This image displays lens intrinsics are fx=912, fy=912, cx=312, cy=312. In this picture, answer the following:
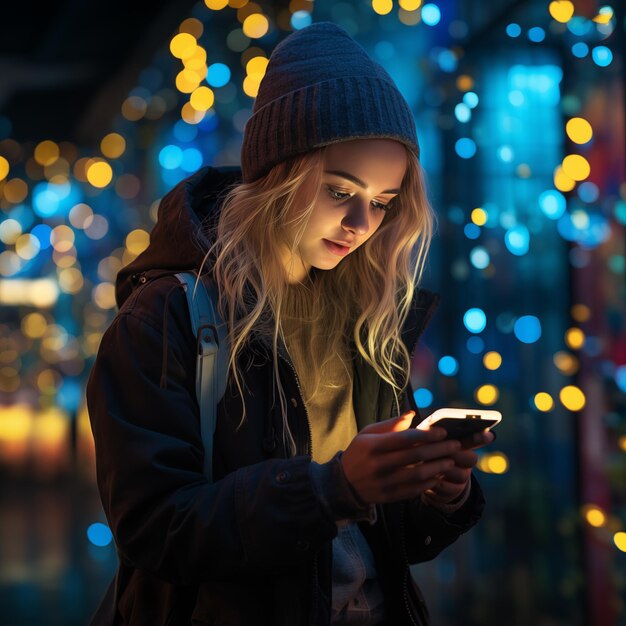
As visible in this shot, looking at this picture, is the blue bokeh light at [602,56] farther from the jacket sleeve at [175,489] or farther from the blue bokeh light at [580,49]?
the jacket sleeve at [175,489]

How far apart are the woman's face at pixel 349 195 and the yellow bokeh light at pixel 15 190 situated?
12240 millimetres

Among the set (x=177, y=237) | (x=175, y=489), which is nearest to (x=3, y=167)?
(x=177, y=237)

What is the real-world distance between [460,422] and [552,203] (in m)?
2.37

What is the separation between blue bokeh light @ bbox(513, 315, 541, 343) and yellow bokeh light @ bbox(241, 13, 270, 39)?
9.97ft

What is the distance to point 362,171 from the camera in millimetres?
1812

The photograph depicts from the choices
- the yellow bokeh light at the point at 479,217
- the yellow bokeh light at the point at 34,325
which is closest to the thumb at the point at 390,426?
the yellow bokeh light at the point at 479,217

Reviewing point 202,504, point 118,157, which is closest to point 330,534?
point 202,504

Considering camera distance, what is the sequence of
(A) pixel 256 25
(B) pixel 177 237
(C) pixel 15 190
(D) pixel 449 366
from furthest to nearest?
1. (C) pixel 15 190
2. (A) pixel 256 25
3. (D) pixel 449 366
4. (B) pixel 177 237

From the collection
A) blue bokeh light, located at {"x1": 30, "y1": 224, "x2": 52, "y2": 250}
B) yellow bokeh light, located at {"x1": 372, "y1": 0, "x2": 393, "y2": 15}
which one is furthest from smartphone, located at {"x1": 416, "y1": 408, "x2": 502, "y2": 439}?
blue bokeh light, located at {"x1": 30, "y1": 224, "x2": 52, "y2": 250}

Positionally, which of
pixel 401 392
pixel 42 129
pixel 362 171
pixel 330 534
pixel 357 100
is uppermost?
pixel 42 129

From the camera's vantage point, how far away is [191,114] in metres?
6.80

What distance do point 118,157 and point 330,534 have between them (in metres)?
9.21

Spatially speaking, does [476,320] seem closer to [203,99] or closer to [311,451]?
[311,451]

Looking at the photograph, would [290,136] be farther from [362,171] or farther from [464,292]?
→ [464,292]
